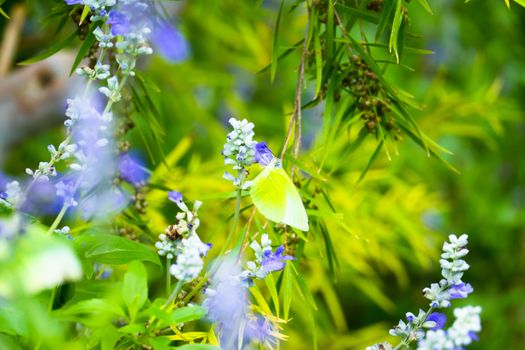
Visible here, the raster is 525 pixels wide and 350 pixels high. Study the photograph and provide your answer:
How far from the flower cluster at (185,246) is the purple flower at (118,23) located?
0.43 feet

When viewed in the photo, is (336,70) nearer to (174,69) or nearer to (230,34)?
(174,69)

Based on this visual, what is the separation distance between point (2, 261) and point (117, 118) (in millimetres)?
414

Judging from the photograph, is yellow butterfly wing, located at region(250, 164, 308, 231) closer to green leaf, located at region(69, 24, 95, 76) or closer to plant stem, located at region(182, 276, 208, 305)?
plant stem, located at region(182, 276, 208, 305)

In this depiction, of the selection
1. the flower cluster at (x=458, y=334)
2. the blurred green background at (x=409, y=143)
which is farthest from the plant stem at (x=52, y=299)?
the blurred green background at (x=409, y=143)

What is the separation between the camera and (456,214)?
213 centimetres

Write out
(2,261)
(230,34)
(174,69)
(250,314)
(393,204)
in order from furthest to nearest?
(230,34)
(174,69)
(393,204)
(250,314)
(2,261)

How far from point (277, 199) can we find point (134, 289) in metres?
0.12

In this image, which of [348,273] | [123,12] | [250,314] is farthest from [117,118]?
[348,273]

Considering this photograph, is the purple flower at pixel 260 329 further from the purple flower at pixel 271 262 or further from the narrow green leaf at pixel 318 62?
the narrow green leaf at pixel 318 62

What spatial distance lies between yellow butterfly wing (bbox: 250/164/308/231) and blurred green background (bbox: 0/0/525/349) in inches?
33.2

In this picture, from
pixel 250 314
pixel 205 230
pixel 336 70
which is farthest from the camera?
pixel 205 230

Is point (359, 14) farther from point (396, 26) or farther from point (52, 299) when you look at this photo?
point (52, 299)

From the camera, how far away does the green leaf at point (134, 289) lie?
19.5 inches

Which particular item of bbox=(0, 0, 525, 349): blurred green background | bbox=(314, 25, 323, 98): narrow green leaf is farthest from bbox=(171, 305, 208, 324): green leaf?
bbox=(0, 0, 525, 349): blurred green background
